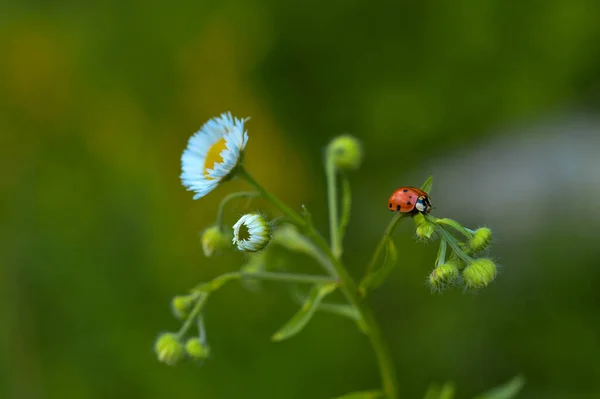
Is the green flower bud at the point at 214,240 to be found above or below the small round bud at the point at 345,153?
below

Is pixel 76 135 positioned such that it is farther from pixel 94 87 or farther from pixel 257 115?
pixel 257 115

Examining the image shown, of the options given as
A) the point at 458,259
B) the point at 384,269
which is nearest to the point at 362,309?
the point at 384,269

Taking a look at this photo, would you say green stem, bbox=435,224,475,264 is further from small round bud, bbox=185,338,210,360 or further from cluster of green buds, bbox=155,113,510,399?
small round bud, bbox=185,338,210,360

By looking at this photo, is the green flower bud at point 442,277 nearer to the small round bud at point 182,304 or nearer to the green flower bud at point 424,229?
the green flower bud at point 424,229

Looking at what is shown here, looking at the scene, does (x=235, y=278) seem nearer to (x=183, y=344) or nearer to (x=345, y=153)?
(x=183, y=344)

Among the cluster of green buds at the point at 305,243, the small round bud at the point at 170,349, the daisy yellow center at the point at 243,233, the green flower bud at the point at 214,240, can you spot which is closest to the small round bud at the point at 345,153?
the cluster of green buds at the point at 305,243

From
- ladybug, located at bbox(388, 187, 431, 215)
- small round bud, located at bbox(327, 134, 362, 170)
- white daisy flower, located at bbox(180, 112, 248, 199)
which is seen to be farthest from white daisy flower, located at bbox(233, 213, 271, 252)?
small round bud, located at bbox(327, 134, 362, 170)
